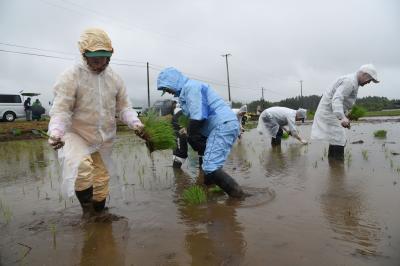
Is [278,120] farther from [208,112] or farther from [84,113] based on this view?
[84,113]

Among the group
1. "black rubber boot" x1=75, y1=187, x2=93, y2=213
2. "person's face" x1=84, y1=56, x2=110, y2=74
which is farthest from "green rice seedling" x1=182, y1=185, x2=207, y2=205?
"person's face" x1=84, y1=56, x2=110, y2=74

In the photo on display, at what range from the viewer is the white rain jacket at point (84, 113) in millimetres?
3254

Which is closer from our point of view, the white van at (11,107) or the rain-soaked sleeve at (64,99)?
the rain-soaked sleeve at (64,99)

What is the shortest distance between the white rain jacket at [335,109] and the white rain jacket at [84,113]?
12.5ft

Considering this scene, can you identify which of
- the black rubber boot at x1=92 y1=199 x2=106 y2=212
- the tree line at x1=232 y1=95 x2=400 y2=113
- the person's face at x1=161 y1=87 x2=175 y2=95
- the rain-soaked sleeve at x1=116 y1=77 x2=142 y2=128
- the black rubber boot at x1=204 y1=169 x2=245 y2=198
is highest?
the tree line at x1=232 y1=95 x2=400 y2=113

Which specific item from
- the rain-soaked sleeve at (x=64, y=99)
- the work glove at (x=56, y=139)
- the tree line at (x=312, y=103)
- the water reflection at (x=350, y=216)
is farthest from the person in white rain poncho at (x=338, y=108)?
the tree line at (x=312, y=103)

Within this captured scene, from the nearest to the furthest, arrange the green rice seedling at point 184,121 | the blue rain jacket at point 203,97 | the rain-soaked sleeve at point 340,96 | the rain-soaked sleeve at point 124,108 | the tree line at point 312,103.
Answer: the rain-soaked sleeve at point 124,108 → the blue rain jacket at point 203,97 → the green rice seedling at point 184,121 → the rain-soaked sleeve at point 340,96 → the tree line at point 312,103

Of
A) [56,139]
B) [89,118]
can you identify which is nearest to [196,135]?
[89,118]

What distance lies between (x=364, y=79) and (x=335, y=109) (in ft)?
2.17

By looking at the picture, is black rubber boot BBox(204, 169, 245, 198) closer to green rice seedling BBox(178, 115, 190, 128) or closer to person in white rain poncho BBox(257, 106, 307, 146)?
green rice seedling BBox(178, 115, 190, 128)

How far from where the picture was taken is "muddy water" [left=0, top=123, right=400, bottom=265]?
98.9 inches

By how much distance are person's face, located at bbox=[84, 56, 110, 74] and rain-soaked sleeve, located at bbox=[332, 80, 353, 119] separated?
4.13m

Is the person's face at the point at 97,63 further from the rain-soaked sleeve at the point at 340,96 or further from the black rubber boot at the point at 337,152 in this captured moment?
the black rubber boot at the point at 337,152

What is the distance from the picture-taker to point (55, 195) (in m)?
4.47
